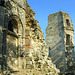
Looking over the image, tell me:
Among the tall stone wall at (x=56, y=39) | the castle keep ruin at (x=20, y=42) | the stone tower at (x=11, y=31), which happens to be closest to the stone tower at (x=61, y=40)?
the tall stone wall at (x=56, y=39)

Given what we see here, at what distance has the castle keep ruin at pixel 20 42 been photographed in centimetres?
707

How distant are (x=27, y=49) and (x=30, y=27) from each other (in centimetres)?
150

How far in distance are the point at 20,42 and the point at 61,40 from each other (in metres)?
10.2

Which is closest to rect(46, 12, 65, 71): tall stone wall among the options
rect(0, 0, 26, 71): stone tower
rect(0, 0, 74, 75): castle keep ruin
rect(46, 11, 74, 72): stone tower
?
rect(46, 11, 74, 72): stone tower

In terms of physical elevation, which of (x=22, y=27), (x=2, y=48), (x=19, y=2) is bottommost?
(x=2, y=48)

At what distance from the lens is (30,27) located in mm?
9125

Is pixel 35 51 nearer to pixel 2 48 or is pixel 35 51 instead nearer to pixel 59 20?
pixel 2 48

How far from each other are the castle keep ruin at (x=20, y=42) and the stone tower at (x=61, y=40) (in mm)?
8101

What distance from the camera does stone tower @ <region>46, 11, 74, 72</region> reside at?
17.0 m

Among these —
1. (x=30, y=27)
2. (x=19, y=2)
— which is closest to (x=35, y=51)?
(x=30, y=27)

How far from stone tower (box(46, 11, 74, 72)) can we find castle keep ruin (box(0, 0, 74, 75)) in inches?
319

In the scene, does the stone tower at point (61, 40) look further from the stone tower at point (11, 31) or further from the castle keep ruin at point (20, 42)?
the stone tower at point (11, 31)

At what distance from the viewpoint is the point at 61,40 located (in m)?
17.8

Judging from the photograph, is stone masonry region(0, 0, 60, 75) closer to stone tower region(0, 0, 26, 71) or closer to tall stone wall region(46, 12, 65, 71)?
stone tower region(0, 0, 26, 71)
